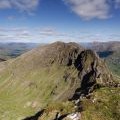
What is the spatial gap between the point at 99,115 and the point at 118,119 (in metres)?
6.46

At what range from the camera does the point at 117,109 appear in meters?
95.6

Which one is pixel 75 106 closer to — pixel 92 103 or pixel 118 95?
pixel 92 103

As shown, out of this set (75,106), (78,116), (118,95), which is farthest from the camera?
(118,95)

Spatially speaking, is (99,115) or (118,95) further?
(118,95)

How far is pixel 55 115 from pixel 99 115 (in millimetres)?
17658

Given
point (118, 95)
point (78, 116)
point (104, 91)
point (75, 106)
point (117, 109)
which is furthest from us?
point (104, 91)

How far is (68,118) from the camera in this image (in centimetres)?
8456

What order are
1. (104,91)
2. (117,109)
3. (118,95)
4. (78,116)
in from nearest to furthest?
1. (78,116)
2. (117,109)
3. (118,95)
4. (104,91)

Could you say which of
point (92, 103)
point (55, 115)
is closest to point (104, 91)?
point (92, 103)

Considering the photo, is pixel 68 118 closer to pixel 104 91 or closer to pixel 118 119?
pixel 118 119

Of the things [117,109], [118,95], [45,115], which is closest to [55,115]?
[45,115]

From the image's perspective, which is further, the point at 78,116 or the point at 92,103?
the point at 92,103

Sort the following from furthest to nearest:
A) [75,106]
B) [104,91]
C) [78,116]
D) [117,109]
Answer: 1. [104,91]
2. [75,106]
3. [117,109]
4. [78,116]

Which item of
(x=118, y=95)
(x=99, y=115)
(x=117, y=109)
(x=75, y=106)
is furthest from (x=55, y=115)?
(x=118, y=95)
